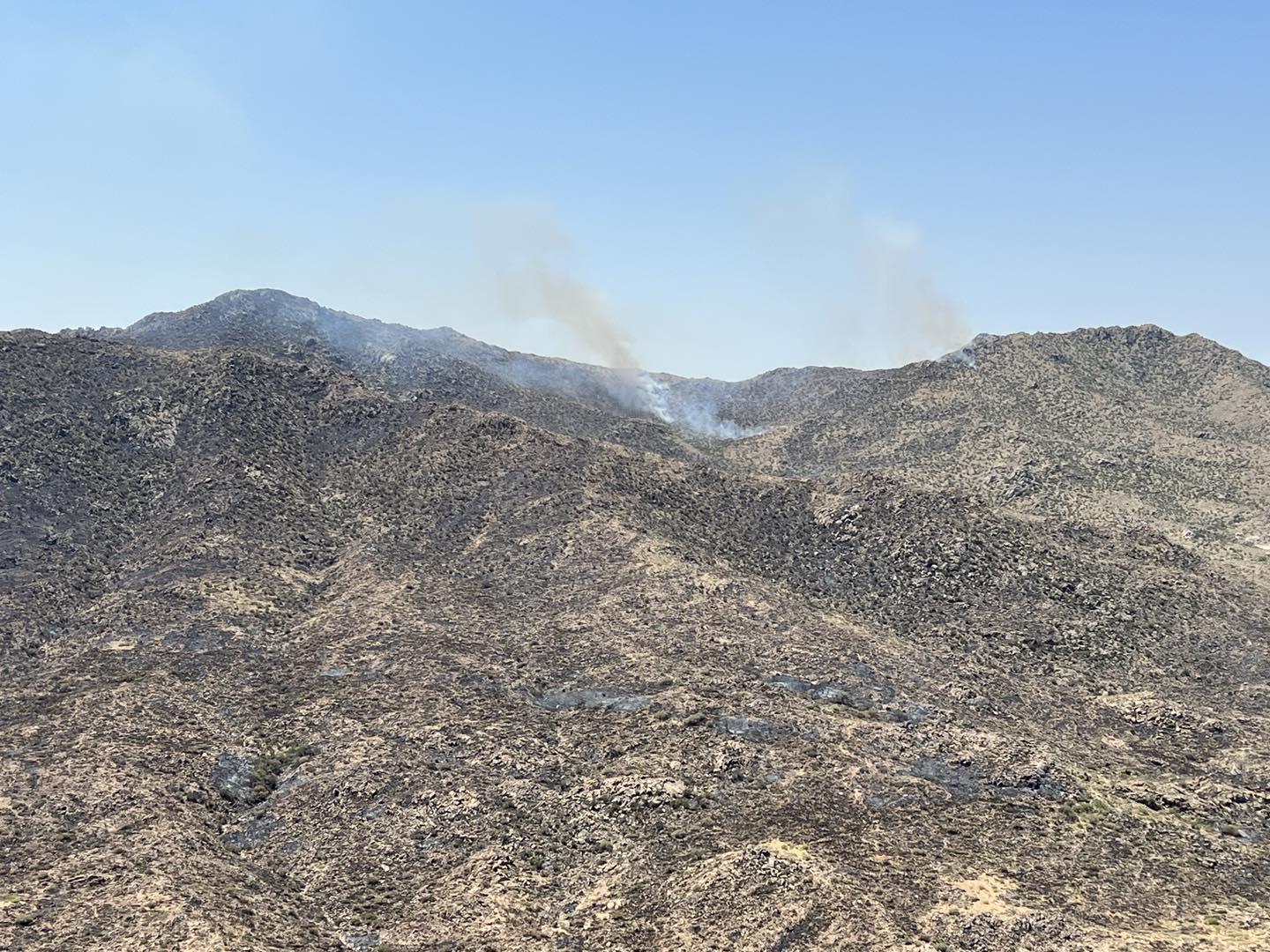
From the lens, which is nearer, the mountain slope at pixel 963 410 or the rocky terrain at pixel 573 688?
the rocky terrain at pixel 573 688

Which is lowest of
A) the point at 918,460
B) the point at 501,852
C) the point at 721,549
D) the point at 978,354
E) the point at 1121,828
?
the point at 501,852

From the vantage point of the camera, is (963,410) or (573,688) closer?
(573,688)

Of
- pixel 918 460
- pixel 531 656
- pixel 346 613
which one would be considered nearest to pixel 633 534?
pixel 531 656

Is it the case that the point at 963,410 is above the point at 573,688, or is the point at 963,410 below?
above

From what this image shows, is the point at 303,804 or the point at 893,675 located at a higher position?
the point at 893,675

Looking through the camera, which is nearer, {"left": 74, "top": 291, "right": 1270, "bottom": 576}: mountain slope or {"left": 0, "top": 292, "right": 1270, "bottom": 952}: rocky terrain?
{"left": 0, "top": 292, "right": 1270, "bottom": 952}: rocky terrain

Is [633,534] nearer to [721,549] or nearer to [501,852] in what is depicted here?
[721,549]

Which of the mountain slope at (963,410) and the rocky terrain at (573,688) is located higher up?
the mountain slope at (963,410)

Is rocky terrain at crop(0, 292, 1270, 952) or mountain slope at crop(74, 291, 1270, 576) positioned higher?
mountain slope at crop(74, 291, 1270, 576)
